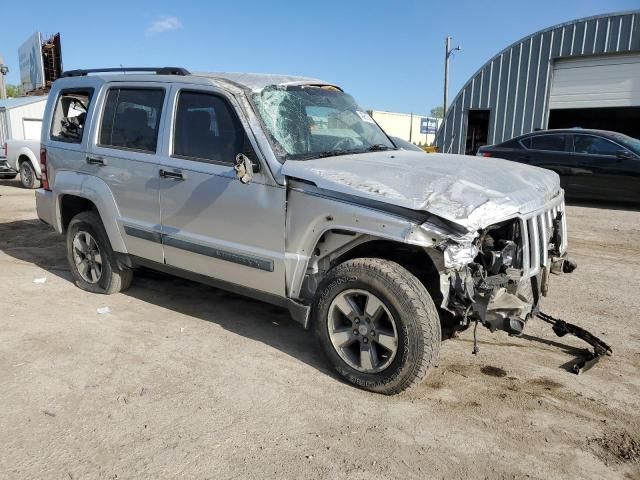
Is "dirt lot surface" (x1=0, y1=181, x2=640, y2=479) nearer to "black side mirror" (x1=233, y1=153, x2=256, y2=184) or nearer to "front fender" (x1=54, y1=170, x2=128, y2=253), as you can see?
"front fender" (x1=54, y1=170, x2=128, y2=253)

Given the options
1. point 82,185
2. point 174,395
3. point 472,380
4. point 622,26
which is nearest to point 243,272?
point 174,395

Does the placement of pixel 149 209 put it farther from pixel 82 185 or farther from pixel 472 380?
pixel 472 380

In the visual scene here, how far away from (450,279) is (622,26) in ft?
52.4

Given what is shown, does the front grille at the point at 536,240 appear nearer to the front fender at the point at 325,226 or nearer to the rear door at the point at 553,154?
the front fender at the point at 325,226

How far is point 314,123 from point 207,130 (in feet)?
2.70

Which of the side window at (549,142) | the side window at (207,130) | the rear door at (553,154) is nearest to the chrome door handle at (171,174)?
the side window at (207,130)

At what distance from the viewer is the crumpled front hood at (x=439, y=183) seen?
290cm

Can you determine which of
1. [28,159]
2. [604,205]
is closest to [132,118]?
[604,205]

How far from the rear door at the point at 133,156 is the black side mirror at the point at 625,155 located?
9.07m

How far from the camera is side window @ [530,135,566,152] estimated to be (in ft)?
35.2

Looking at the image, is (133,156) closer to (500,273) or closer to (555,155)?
(500,273)

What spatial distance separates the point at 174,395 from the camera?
3266mm

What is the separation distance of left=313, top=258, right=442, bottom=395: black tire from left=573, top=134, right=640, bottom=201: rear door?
8.72m

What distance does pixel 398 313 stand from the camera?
3049mm
